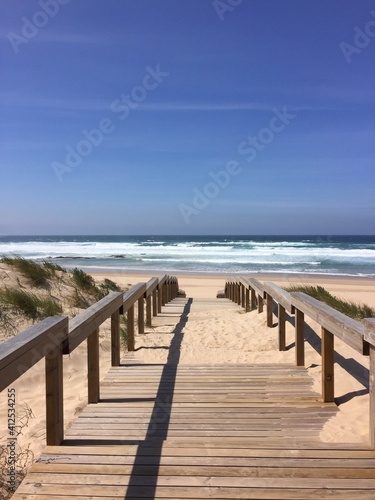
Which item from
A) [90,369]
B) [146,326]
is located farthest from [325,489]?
[146,326]

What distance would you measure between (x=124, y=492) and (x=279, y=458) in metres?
0.93

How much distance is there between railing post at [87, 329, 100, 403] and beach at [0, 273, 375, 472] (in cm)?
20

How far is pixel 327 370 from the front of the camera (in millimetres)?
3852

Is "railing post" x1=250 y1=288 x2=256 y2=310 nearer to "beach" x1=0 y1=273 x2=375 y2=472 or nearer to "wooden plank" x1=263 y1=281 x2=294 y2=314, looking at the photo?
"beach" x1=0 y1=273 x2=375 y2=472

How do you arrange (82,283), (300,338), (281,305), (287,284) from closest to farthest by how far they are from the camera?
(300,338) → (281,305) → (82,283) → (287,284)

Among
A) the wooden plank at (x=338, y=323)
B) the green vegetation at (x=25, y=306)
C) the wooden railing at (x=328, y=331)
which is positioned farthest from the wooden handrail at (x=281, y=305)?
the green vegetation at (x=25, y=306)

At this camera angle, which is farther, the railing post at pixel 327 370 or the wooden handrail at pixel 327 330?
the railing post at pixel 327 370

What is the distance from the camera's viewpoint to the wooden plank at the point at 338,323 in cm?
294

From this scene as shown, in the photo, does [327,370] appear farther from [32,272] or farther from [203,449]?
[32,272]

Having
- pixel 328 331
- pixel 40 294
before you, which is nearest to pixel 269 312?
pixel 328 331

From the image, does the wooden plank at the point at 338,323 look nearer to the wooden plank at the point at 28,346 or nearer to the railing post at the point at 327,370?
the railing post at the point at 327,370

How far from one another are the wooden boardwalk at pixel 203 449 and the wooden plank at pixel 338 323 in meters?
0.65

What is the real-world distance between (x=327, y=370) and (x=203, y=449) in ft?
4.77

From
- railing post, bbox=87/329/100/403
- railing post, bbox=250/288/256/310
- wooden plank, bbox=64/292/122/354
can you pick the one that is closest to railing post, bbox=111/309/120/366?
wooden plank, bbox=64/292/122/354
